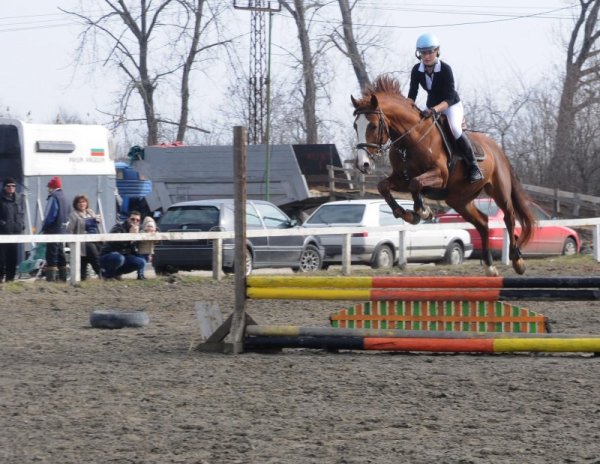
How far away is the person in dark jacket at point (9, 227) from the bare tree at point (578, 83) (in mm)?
25616

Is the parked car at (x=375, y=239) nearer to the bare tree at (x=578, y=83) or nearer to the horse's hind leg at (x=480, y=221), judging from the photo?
the horse's hind leg at (x=480, y=221)

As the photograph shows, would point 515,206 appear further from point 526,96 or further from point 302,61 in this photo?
point 526,96

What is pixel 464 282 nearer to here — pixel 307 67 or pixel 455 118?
pixel 455 118

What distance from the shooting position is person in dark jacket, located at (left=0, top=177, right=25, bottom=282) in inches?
630

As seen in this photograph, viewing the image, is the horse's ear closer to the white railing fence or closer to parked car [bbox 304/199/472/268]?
the white railing fence

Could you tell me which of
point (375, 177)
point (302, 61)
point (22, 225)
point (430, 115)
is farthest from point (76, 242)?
point (302, 61)

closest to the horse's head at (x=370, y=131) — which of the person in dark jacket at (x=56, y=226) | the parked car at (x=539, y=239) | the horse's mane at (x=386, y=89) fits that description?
the horse's mane at (x=386, y=89)

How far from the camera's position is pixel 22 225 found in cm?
1656

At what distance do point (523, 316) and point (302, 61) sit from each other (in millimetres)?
33647

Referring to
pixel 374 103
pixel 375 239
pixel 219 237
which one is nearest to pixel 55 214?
pixel 219 237

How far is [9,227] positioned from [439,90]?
8390 millimetres

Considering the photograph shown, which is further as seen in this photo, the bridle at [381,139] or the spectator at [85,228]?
the spectator at [85,228]

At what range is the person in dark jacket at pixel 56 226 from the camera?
1602 centimetres

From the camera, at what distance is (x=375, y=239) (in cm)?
1973
